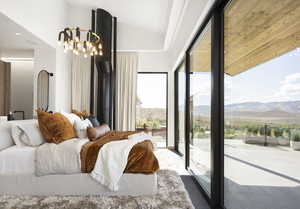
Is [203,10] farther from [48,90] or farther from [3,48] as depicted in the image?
[3,48]

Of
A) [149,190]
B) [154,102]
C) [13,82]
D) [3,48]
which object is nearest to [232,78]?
[149,190]

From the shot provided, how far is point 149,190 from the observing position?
2.34 m

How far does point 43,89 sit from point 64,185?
3206 mm

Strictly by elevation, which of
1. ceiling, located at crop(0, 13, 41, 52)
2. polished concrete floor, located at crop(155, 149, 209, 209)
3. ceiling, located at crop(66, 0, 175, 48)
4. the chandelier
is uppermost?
ceiling, located at crop(66, 0, 175, 48)

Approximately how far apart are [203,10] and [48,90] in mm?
3925

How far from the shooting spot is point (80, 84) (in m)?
5.59

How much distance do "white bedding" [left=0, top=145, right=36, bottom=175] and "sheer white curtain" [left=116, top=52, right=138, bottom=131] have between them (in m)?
3.36

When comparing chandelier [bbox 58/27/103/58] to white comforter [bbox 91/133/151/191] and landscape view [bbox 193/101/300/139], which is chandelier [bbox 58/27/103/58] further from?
landscape view [bbox 193/101/300/139]

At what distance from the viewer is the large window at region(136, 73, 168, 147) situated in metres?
5.89

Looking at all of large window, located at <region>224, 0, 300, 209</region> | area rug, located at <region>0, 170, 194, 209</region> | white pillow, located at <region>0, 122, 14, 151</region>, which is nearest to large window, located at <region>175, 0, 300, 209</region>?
large window, located at <region>224, 0, 300, 209</region>

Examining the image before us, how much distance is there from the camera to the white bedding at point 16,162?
232cm

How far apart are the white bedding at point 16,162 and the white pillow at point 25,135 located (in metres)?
0.19

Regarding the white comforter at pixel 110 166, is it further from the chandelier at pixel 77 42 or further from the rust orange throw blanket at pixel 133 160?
the chandelier at pixel 77 42

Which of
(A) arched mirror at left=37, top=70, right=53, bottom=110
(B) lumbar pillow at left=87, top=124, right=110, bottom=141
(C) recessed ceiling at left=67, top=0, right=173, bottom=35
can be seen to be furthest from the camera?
(A) arched mirror at left=37, top=70, right=53, bottom=110
